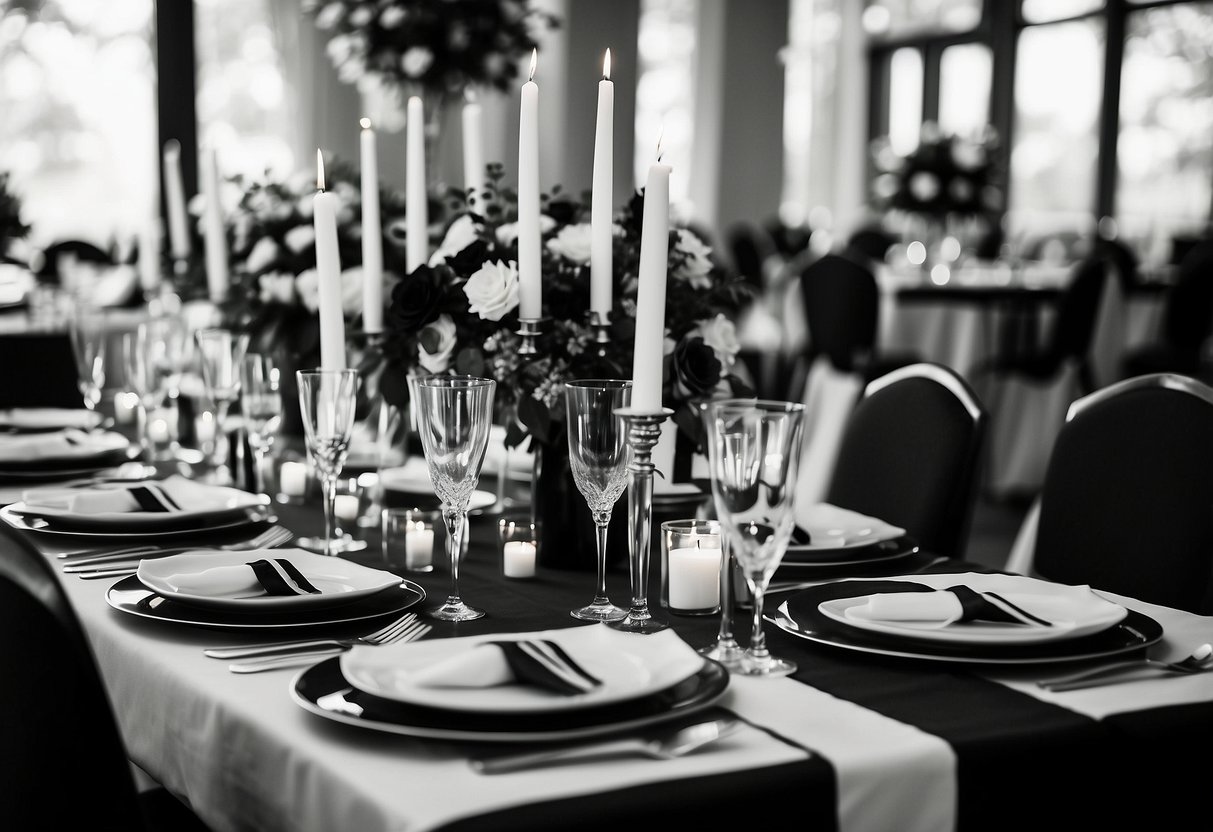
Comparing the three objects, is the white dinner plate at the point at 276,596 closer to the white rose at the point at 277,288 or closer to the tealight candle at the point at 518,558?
the tealight candle at the point at 518,558

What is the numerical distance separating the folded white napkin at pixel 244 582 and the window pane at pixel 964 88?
9.23m

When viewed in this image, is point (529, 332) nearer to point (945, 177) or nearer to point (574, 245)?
point (574, 245)

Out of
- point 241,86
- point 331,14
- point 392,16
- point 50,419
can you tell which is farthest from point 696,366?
point 241,86

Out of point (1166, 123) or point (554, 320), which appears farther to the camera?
point (1166, 123)

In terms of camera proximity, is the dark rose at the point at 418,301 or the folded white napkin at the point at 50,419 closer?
the dark rose at the point at 418,301

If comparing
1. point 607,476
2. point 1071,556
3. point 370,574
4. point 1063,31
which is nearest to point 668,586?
point 607,476

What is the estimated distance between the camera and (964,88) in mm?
10000

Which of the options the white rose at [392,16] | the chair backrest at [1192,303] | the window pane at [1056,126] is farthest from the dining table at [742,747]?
the window pane at [1056,126]

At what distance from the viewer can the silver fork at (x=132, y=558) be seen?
4.56 feet

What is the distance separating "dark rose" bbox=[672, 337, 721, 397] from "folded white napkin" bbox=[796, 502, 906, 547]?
23 centimetres

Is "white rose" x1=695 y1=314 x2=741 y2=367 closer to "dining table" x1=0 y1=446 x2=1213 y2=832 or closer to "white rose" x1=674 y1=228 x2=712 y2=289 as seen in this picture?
"white rose" x1=674 y1=228 x2=712 y2=289

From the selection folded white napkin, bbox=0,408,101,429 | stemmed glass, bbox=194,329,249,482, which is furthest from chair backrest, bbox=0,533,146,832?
folded white napkin, bbox=0,408,101,429

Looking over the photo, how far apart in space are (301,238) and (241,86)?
573 cm

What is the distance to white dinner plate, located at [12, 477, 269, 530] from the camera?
5.01 feet
